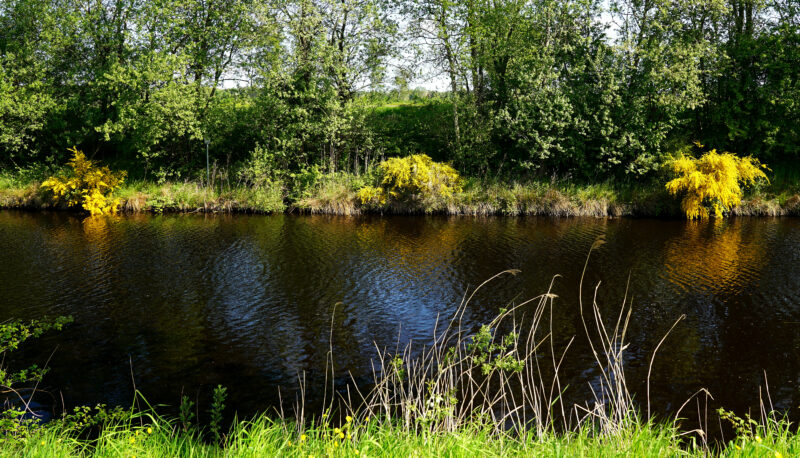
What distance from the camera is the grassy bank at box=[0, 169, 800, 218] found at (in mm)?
25328

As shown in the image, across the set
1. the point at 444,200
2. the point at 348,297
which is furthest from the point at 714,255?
the point at 444,200

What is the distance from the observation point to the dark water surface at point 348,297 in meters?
8.67

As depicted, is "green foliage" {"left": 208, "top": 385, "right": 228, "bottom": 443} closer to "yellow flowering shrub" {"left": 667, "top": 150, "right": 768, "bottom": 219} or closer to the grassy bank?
the grassy bank

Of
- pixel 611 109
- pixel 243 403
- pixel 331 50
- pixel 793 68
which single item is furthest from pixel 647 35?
pixel 243 403

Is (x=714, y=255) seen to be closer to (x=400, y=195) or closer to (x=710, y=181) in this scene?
(x=710, y=181)

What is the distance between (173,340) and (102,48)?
27286mm

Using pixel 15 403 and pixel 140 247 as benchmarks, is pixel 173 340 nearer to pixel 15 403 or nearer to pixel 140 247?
pixel 15 403

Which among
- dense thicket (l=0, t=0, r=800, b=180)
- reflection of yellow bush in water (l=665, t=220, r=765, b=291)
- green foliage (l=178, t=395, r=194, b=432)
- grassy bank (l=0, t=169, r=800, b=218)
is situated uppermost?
dense thicket (l=0, t=0, r=800, b=180)

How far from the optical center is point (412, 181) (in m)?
25.9

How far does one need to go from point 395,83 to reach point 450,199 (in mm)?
7790

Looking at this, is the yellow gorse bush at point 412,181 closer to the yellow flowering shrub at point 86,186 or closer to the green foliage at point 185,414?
the yellow flowering shrub at point 86,186

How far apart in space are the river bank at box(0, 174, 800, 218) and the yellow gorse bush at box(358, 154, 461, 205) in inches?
16.9

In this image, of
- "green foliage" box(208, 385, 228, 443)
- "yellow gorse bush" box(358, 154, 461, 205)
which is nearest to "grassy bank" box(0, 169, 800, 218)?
"yellow gorse bush" box(358, 154, 461, 205)

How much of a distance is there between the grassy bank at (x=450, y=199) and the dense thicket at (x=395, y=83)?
58.7 inches
